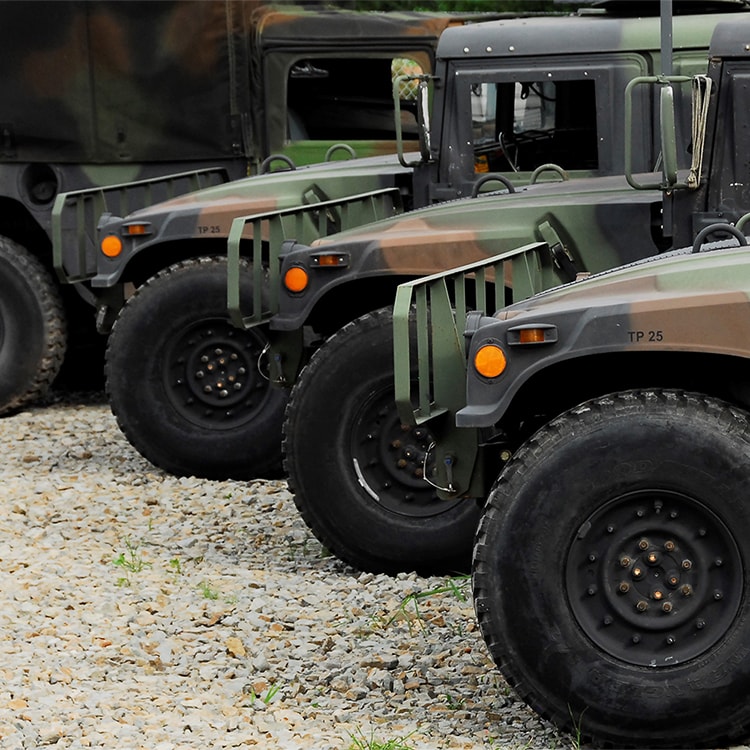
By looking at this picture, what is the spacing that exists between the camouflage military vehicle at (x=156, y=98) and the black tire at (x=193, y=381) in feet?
5.70

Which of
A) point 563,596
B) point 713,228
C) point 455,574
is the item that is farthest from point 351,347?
point 563,596

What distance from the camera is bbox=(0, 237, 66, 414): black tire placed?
977cm

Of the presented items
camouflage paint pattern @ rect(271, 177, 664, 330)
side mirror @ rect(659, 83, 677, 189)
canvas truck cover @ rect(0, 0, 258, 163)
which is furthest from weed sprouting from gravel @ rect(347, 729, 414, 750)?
canvas truck cover @ rect(0, 0, 258, 163)

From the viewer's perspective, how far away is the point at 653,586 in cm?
411

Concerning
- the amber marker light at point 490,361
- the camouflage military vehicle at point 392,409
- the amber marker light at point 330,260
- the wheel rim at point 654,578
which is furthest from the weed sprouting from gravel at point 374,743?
the amber marker light at point 330,260

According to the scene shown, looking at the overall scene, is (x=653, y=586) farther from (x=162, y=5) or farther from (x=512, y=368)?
(x=162, y=5)

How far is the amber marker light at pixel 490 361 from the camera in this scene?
14.1 feet

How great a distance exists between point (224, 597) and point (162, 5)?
4783 mm

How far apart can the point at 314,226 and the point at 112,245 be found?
4.56ft

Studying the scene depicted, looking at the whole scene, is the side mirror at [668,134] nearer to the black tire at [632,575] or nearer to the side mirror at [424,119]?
the black tire at [632,575]

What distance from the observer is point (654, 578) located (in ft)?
13.5

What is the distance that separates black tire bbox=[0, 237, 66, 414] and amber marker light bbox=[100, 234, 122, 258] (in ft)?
5.33

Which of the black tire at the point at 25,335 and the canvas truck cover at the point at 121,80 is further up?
the canvas truck cover at the point at 121,80

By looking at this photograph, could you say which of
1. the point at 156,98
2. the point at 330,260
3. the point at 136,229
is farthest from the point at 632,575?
the point at 156,98
